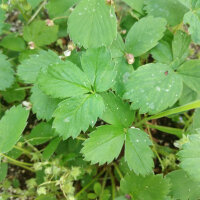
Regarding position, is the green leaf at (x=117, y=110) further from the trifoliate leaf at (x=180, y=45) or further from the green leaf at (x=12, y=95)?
the green leaf at (x=12, y=95)

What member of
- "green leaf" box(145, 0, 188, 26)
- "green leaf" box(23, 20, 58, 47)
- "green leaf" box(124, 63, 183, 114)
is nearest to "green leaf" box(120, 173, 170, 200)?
"green leaf" box(124, 63, 183, 114)

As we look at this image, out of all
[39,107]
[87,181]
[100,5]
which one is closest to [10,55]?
[39,107]

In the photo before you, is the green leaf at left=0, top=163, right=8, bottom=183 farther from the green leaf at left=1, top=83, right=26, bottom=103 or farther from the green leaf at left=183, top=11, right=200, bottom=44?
the green leaf at left=183, top=11, right=200, bottom=44

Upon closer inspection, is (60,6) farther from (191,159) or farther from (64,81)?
(191,159)

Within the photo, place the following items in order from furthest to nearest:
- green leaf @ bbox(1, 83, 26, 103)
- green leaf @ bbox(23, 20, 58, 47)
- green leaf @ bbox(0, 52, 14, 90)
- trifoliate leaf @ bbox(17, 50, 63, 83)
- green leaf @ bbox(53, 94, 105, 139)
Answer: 1. green leaf @ bbox(1, 83, 26, 103)
2. green leaf @ bbox(23, 20, 58, 47)
3. green leaf @ bbox(0, 52, 14, 90)
4. trifoliate leaf @ bbox(17, 50, 63, 83)
5. green leaf @ bbox(53, 94, 105, 139)

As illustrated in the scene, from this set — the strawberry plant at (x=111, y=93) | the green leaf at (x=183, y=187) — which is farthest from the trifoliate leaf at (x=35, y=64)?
the green leaf at (x=183, y=187)

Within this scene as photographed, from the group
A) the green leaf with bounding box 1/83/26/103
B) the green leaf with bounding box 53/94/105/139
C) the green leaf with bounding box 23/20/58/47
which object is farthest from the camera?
the green leaf with bounding box 1/83/26/103

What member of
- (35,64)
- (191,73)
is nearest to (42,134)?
(35,64)
